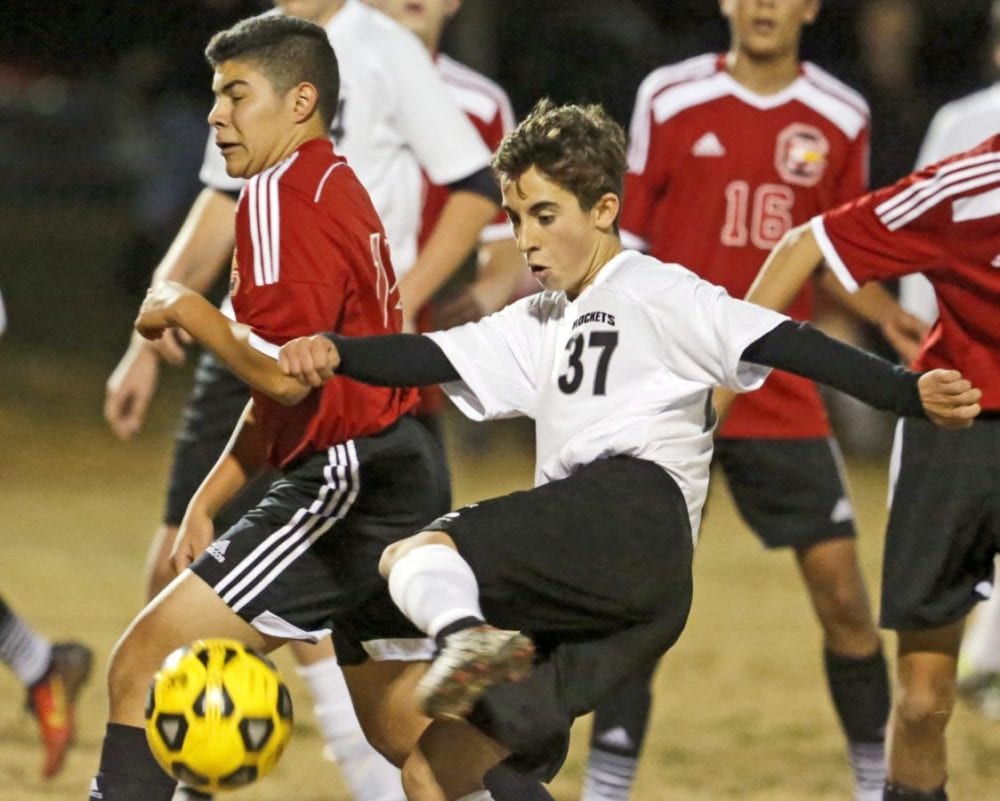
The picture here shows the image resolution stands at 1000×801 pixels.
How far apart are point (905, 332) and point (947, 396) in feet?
4.60

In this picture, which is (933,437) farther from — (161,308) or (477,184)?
(161,308)

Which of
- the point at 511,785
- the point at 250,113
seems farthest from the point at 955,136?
the point at 511,785

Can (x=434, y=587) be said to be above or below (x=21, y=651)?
above

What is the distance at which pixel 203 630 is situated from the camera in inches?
157

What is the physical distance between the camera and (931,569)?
446cm

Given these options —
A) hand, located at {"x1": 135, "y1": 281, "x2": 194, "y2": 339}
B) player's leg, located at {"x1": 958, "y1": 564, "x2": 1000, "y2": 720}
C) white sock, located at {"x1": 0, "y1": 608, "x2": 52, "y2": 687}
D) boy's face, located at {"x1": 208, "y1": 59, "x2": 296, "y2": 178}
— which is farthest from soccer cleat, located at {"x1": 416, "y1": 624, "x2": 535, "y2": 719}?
player's leg, located at {"x1": 958, "y1": 564, "x2": 1000, "y2": 720}

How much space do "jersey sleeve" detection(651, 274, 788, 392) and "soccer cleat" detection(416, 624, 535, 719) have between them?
0.71 m

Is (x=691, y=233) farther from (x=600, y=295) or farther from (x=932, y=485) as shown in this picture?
(x=600, y=295)

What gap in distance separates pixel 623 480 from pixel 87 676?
2.63 metres

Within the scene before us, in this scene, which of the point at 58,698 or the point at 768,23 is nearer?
the point at 768,23

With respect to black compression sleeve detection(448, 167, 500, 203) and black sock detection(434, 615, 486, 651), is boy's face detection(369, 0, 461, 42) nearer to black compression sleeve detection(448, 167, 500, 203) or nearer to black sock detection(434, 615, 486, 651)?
black compression sleeve detection(448, 167, 500, 203)

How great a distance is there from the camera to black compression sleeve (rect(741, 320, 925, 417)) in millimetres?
3729

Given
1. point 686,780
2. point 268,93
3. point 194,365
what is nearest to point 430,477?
point 268,93

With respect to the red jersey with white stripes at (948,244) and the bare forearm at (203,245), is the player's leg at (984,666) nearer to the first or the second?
the red jersey with white stripes at (948,244)
